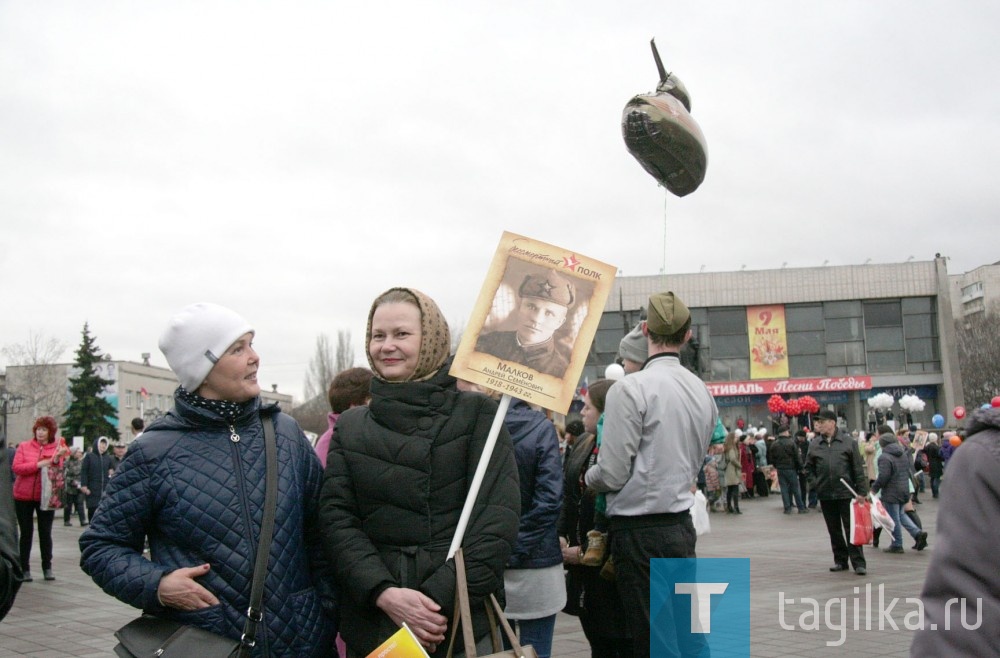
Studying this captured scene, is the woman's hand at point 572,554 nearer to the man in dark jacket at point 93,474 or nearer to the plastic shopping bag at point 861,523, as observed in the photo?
the plastic shopping bag at point 861,523

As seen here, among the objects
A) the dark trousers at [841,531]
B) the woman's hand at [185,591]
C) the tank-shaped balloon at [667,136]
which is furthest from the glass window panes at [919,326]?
the woman's hand at [185,591]

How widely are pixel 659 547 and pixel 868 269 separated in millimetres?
50091

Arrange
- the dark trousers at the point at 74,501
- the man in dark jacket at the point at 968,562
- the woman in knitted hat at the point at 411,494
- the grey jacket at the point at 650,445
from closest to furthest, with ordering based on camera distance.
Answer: the man in dark jacket at the point at 968,562
the woman in knitted hat at the point at 411,494
the grey jacket at the point at 650,445
the dark trousers at the point at 74,501

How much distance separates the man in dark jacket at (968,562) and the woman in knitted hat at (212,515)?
1.87 m

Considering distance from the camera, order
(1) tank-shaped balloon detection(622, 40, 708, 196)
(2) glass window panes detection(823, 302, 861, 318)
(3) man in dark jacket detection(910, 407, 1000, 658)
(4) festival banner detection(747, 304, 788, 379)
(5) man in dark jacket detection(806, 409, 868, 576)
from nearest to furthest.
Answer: (3) man in dark jacket detection(910, 407, 1000, 658) → (1) tank-shaped balloon detection(622, 40, 708, 196) → (5) man in dark jacket detection(806, 409, 868, 576) → (4) festival banner detection(747, 304, 788, 379) → (2) glass window panes detection(823, 302, 861, 318)

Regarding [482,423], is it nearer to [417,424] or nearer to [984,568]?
[417,424]

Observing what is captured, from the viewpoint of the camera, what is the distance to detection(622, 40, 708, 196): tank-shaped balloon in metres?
5.48

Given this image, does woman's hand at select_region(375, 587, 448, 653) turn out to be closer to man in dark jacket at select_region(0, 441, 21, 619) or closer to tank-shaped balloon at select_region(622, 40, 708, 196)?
man in dark jacket at select_region(0, 441, 21, 619)

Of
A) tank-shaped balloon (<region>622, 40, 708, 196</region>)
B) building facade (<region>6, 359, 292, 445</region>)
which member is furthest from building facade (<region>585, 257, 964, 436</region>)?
Answer: tank-shaped balloon (<region>622, 40, 708, 196</region>)

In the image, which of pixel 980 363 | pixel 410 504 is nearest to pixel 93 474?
pixel 410 504

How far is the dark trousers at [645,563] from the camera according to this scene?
4406mm

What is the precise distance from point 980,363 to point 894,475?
2048 inches

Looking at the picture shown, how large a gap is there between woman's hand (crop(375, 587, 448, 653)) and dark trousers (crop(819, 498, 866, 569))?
946cm

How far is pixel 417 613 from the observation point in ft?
9.53
